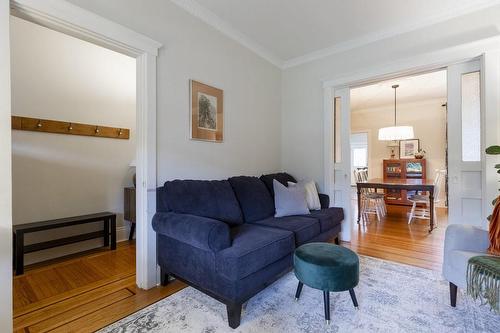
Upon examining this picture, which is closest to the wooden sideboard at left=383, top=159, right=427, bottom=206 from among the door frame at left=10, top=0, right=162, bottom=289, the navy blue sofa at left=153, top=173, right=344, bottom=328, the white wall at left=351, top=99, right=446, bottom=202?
the white wall at left=351, top=99, right=446, bottom=202

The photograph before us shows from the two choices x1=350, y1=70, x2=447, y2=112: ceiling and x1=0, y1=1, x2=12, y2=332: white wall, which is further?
x1=350, y1=70, x2=447, y2=112: ceiling

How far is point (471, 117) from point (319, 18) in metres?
1.93

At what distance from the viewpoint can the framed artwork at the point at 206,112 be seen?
2.54 meters

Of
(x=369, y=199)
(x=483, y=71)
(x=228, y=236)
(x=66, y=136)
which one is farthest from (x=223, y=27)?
(x=369, y=199)

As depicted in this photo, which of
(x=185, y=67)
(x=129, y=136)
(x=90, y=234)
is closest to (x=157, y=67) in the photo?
(x=185, y=67)

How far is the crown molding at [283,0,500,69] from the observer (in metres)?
2.45

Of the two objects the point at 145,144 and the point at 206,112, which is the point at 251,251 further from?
the point at 206,112

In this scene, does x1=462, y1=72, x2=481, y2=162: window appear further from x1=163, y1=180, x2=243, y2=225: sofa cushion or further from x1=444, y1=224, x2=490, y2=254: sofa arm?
x1=163, y1=180, x2=243, y2=225: sofa cushion

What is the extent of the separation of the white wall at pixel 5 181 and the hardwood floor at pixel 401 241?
3.17 metres

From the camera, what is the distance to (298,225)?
2.34m

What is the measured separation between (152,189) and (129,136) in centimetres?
176

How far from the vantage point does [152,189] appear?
85.0 inches

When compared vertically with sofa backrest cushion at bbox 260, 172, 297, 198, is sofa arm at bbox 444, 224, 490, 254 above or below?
below

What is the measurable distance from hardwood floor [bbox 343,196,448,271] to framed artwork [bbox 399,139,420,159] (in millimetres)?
2177
